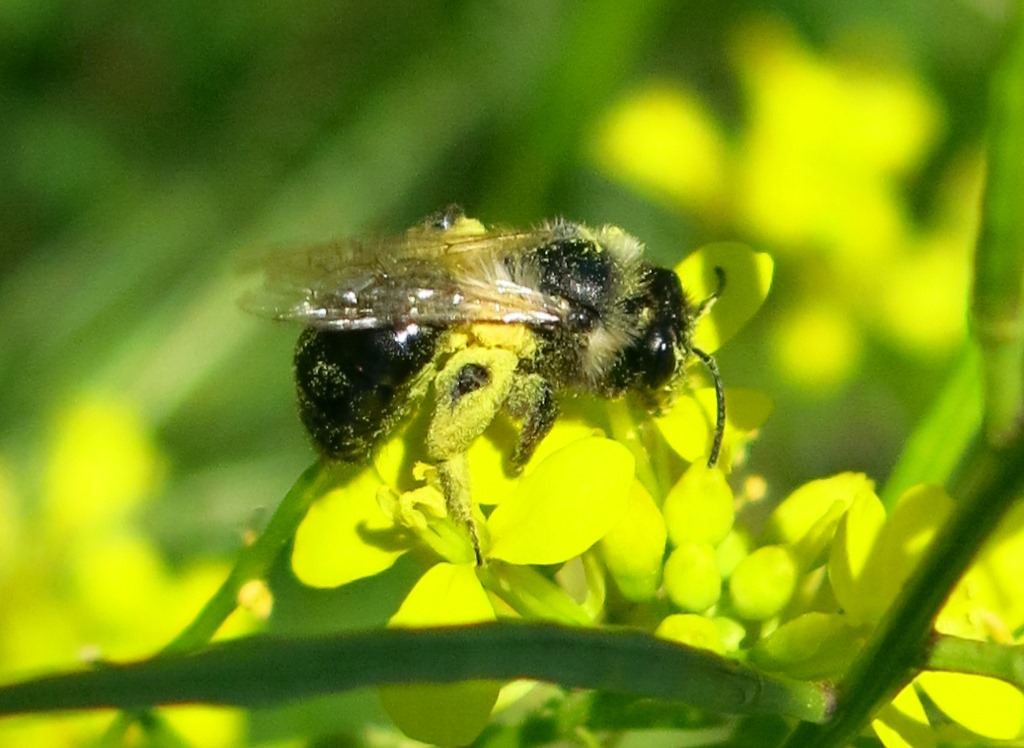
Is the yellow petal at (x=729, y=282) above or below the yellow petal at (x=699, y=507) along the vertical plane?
above

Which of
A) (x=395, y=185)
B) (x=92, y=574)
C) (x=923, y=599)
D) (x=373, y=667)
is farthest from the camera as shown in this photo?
(x=395, y=185)

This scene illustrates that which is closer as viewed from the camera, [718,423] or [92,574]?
[718,423]

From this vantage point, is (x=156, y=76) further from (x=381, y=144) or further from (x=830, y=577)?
(x=830, y=577)

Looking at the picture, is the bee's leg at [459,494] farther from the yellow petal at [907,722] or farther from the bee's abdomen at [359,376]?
the yellow petal at [907,722]

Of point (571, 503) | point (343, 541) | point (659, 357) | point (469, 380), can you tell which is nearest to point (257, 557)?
point (343, 541)

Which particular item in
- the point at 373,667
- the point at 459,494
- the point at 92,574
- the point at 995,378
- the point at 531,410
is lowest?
the point at 373,667

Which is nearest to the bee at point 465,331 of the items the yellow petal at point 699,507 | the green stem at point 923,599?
the yellow petal at point 699,507

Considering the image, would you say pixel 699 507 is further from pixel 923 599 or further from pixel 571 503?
pixel 923 599

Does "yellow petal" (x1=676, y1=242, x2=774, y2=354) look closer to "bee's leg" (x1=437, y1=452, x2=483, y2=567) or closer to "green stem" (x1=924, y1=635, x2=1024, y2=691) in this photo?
"bee's leg" (x1=437, y1=452, x2=483, y2=567)

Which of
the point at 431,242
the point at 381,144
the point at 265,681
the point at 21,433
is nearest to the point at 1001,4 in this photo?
the point at 381,144
